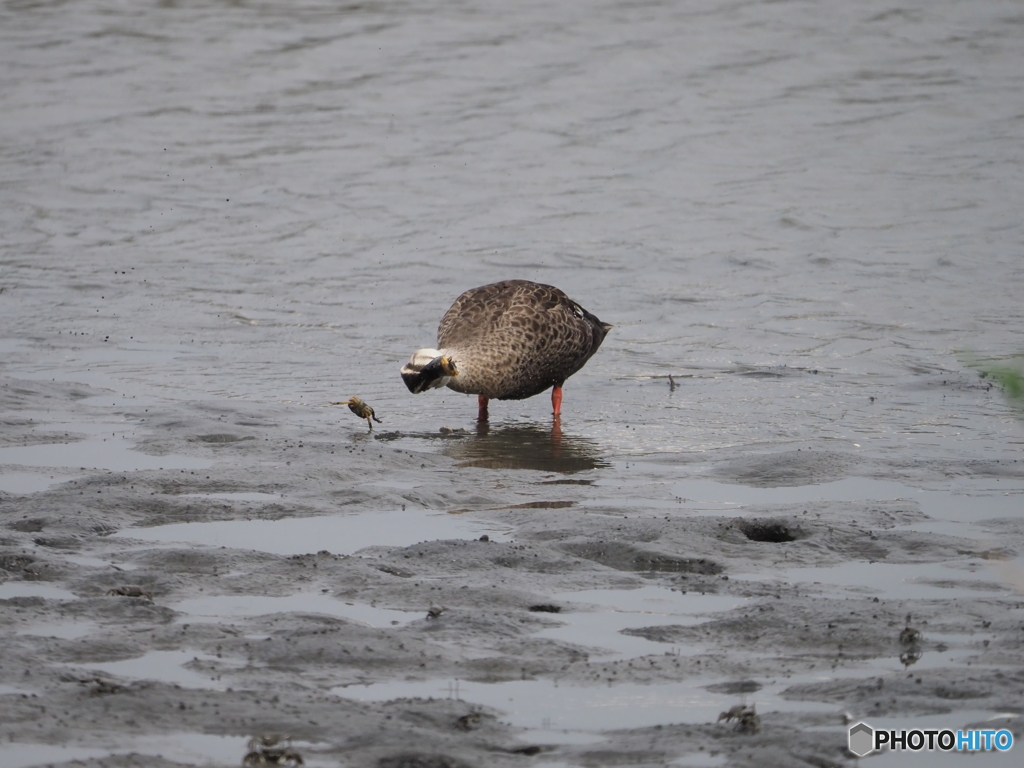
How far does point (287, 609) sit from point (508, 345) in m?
4.44

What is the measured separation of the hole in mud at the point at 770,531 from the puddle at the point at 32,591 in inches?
119

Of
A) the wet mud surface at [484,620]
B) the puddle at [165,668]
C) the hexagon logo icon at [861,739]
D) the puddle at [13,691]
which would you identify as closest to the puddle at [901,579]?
the wet mud surface at [484,620]

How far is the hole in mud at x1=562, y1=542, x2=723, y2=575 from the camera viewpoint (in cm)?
659

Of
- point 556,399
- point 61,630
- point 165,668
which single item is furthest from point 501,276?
point 165,668

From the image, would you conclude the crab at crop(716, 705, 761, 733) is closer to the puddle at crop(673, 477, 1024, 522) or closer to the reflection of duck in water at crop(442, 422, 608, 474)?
the puddle at crop(673, 477, 1024, 522)

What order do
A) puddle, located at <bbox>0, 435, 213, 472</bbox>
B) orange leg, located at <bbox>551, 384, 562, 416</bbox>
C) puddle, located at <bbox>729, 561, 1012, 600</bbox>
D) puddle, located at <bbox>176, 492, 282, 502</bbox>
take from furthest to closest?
1. orange leg, located at <bbox>551, 384, 562, 416</bbox>
2. puddle, located at <bbox>0, 435, 213, 472</bbox>
3. puddle, located at <bbox>176, 492, 282, 502</bbox>
4. puddle, located at <bbox>729, 561, 1012, 600</bbox>

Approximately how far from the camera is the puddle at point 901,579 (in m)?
6.21

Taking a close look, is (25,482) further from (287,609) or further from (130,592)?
(287,609)

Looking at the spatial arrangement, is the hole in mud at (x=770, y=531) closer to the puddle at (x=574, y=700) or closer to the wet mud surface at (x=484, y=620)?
the wet mud surface at (x=484, y=620)

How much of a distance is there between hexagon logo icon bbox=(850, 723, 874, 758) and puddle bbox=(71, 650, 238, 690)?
2033mm

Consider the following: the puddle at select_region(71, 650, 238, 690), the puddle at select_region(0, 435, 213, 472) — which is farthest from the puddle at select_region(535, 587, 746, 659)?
the puddle at select_region(0, 435, 213, 472)

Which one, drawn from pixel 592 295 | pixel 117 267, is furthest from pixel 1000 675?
pixel 117 267

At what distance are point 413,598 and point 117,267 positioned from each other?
9.63m

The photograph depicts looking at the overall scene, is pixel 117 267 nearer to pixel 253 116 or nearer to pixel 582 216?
pixel 582 216
